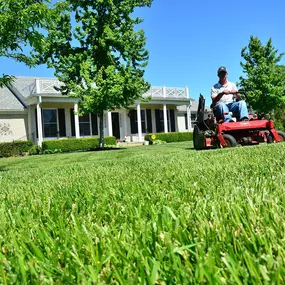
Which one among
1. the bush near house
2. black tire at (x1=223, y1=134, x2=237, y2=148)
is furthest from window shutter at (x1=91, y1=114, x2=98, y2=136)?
black tire at (x1=223, y1=134, x2=237, y2=148)

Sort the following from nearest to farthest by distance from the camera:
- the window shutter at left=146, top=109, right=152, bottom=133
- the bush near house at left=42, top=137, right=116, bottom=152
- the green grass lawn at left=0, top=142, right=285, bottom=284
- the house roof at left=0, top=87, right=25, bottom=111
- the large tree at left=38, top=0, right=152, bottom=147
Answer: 1. the green grass lawn at left=0, top=142, right=285, bottom=284
2. the large tree at left=38, top=0, right=152, bottom=147
3. the bush near house at left=42, top=137, right=116, bottom=152
4. the house roof at left=0, top=87, right=25, bottom=111
5. the window shutter at left=146, top=109, right=152, bottom=133

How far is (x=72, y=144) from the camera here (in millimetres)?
24250

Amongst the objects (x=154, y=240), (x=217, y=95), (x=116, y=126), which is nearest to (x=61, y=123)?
(x=116, y=126)

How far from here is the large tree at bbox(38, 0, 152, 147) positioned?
60.8ft

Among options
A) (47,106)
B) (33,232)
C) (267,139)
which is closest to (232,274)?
(33,232)

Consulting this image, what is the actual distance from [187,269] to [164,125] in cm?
3192

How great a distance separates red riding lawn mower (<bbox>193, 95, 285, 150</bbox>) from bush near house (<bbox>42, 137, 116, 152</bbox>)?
15.6 meters

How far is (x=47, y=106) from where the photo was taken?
91.5 feet

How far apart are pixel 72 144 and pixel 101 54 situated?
7290 millimetres

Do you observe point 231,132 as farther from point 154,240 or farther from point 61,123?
point 61,123

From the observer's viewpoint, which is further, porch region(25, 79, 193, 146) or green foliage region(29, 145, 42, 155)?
porch region(25, 79, 193, 146)

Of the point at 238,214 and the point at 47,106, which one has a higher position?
the point at 47,106

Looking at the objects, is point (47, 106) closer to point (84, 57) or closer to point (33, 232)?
point (84, 57)

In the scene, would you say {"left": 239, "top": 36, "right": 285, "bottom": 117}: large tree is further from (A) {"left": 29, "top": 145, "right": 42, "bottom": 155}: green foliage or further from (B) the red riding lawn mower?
(B) the red riding lawn mower
